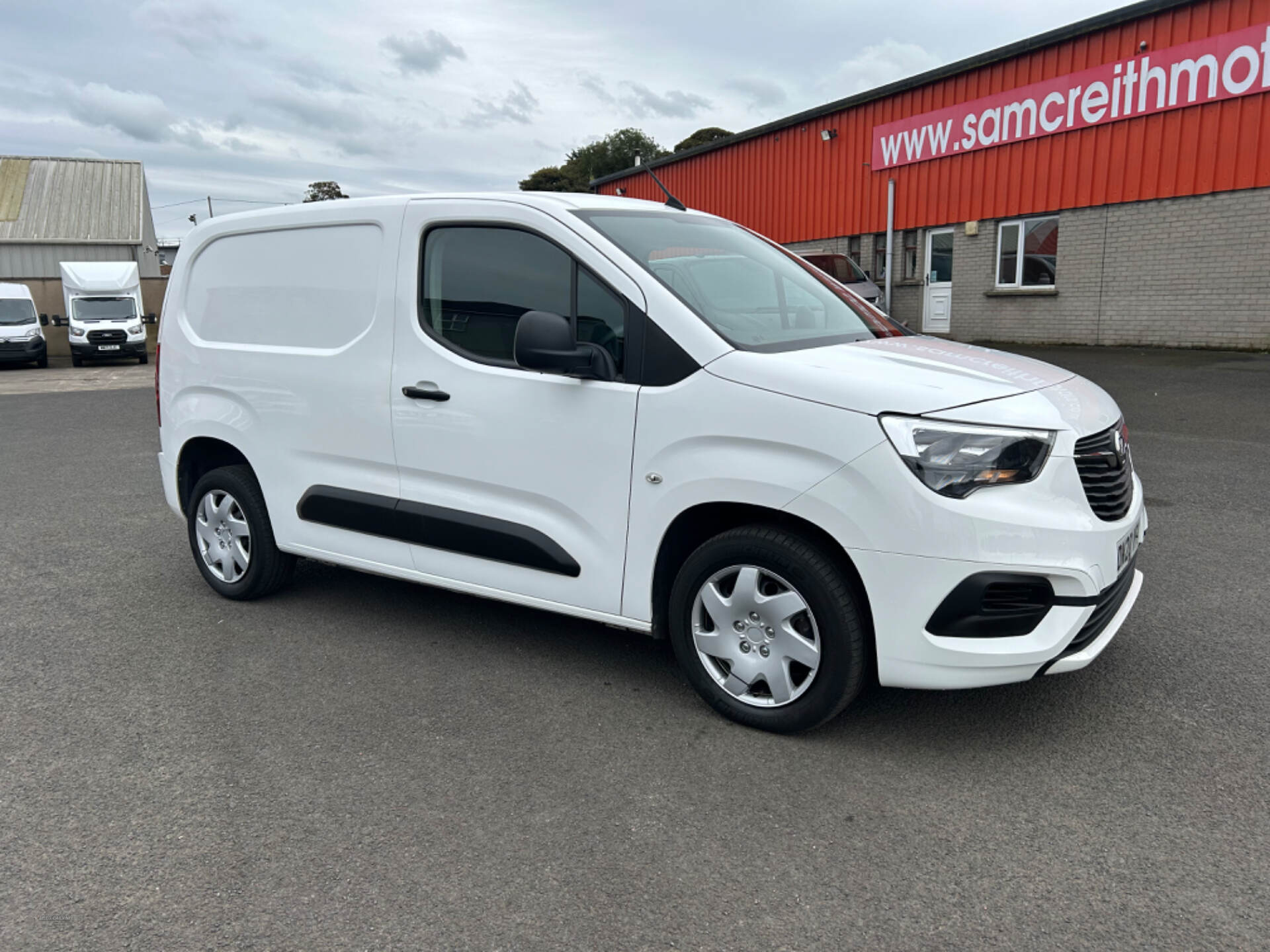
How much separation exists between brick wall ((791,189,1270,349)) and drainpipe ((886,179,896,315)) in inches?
82.2

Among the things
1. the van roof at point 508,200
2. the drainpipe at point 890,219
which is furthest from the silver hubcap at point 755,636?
the drainpipe at point 890,219

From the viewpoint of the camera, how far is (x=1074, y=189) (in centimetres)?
1736

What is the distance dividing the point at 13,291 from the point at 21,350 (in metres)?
1.87

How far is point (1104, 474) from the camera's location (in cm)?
319

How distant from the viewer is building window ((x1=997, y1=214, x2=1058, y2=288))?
18094 mm

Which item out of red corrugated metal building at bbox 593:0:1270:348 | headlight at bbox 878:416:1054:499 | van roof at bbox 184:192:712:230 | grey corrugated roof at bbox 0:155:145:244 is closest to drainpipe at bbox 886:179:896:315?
red corrugated metal building at bbox 593:0:1270:348

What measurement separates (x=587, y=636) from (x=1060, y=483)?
2171 millimetres

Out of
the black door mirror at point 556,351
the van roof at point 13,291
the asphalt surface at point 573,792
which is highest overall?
the van roof at point 13,291

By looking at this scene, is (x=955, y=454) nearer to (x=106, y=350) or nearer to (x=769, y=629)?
(x=769, y=629)

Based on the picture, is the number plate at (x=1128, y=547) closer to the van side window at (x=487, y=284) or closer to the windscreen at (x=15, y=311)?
the van side window at (x=487, y=284)

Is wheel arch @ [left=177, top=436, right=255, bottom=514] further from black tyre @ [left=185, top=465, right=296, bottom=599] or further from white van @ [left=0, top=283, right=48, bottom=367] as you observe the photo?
white van @ [left=0, top=283, right=48, bottom=367]

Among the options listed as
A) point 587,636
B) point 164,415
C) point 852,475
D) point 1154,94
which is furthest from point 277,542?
point 1154,94

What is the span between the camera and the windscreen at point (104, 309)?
26.9 m

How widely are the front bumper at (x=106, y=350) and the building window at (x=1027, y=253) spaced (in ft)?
73.4
